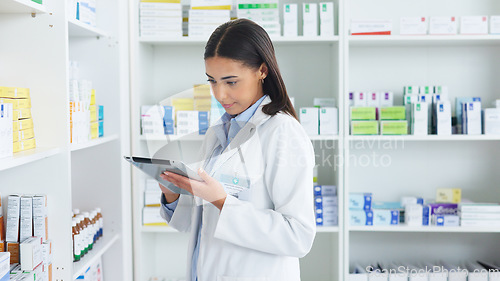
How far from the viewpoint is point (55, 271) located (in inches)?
77.9

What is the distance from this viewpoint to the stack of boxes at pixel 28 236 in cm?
177

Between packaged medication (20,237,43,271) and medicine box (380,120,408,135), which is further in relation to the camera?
medicine box (380,120,408,135)

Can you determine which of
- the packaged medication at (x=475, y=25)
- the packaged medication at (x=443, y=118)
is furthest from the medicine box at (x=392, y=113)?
the packaged medication at (x=475, y=25)

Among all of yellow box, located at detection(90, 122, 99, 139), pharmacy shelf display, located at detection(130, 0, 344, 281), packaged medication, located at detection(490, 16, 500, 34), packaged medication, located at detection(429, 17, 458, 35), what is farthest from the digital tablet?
packaged medication, located at detection(490, 16, 500, 34)

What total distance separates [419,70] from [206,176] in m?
2.26

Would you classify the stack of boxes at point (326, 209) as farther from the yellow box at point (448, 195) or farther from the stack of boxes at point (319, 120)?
the yellow box at point (448, 195)

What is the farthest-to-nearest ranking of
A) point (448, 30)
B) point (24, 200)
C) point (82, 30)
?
point (448, 30), point (82, 30), point (24, 200)

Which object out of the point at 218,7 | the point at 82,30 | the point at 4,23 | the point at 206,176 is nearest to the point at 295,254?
the point at 206,176

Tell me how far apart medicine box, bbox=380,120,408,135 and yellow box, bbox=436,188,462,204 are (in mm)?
483

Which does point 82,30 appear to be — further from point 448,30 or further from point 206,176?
point 448,30

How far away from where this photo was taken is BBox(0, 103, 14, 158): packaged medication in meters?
1.57

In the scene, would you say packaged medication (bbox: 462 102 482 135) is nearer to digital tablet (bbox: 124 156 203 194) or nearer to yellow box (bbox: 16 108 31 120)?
digital tablet (bbox: 124 156 203 194)

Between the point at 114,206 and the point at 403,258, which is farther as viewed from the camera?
the point at 403,258

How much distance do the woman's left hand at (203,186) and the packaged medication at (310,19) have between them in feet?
5.49
